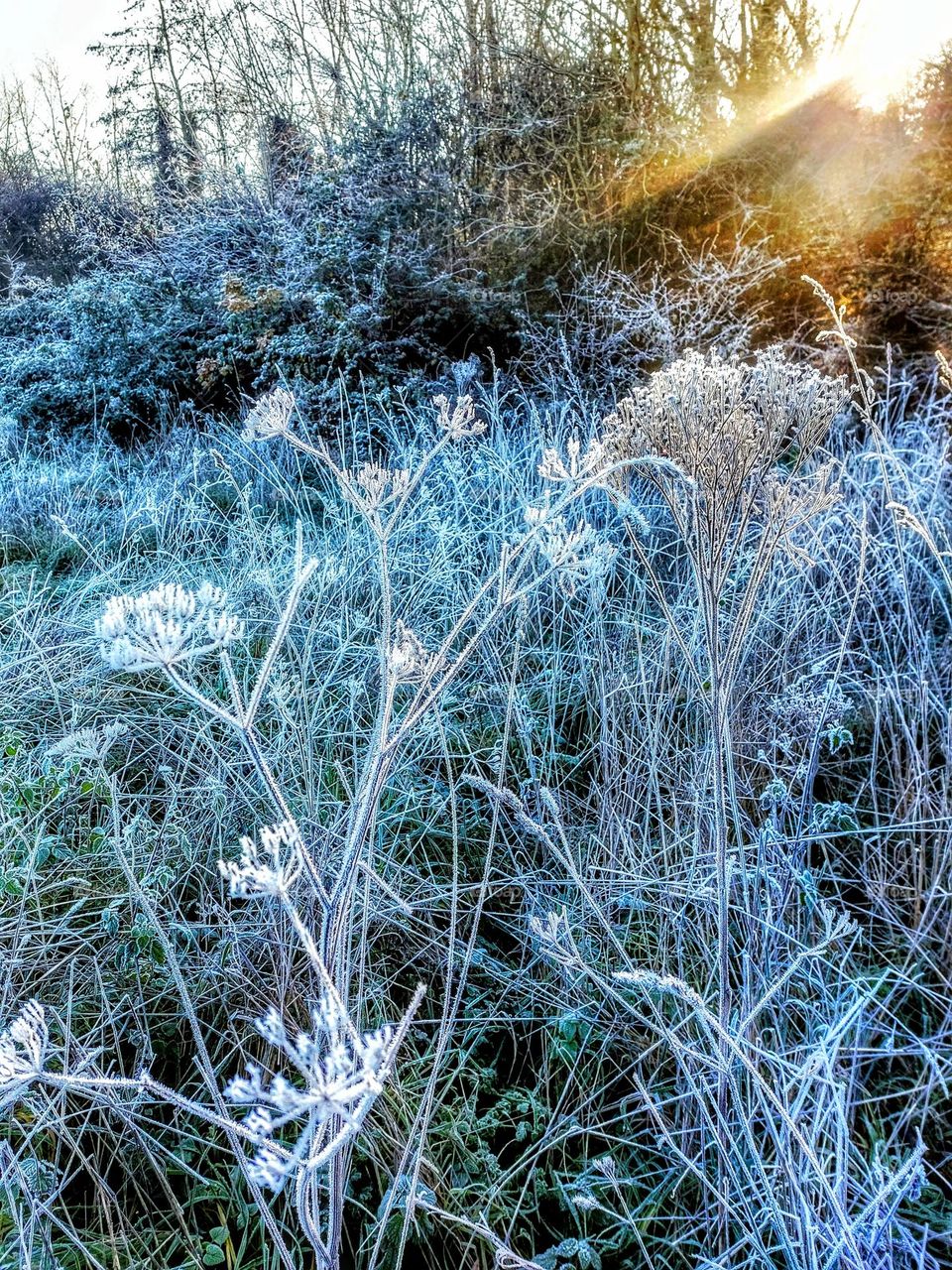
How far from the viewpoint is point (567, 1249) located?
1302 millimetres

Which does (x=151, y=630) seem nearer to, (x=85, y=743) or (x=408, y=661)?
Answer: (x=408, y=661)

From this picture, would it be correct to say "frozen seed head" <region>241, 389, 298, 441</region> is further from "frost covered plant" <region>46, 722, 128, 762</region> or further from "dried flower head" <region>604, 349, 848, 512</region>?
"frost covered plant" <region>46, 722, 128, 762</region>

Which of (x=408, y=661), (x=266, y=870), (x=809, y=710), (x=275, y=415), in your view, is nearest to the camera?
(x=266, y=870)

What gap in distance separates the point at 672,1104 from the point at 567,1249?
39 centimetres

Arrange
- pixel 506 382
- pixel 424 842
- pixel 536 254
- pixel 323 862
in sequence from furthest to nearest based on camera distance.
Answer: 1. pixel 536 254
2. pixel 506 382
3. pixel 424 842
4. pixel 323 862

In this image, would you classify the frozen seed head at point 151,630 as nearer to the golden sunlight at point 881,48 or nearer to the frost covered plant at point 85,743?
the frost covered plant at point 85,743

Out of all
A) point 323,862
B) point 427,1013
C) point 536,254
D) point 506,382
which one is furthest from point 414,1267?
point 536,254

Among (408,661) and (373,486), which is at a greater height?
(373,486)

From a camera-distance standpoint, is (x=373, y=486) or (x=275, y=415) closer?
(x=373, y=486)

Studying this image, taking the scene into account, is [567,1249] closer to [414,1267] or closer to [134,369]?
[414,1267]

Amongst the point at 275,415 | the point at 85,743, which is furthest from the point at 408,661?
the point at 85,743

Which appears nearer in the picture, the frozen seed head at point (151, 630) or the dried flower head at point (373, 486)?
Answer: the frozen seed head at point (151, 630)

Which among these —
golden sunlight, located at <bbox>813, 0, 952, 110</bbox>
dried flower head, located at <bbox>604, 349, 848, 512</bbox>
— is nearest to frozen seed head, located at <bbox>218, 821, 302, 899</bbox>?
dried flower head, located at <bbox>604, 349, 848, 512</bbox>

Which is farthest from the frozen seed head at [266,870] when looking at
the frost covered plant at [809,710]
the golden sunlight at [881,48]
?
the golden sunlight at [881,48]
